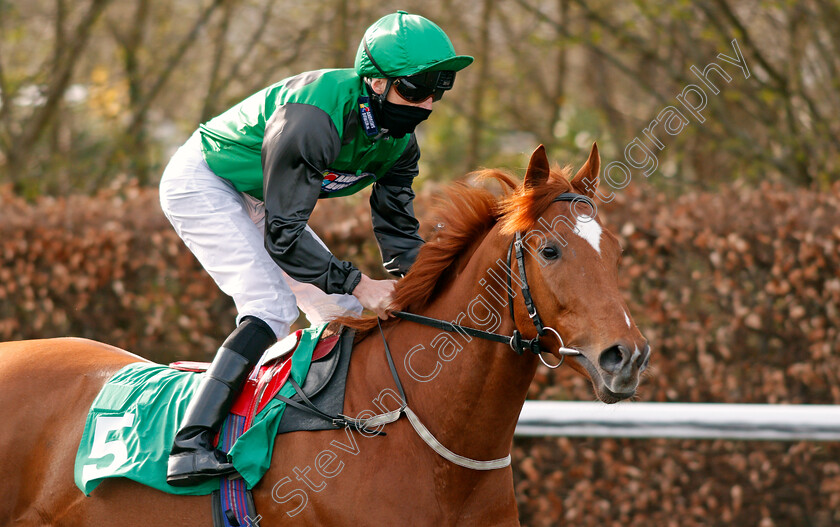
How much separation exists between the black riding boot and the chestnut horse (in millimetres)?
129

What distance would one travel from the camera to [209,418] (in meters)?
2.56

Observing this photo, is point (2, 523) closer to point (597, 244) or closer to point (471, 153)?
point (597, 244)

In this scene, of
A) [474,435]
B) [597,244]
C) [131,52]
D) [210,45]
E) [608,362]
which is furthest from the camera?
[210,45]

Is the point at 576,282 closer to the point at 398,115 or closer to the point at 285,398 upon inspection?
the point at 398,115

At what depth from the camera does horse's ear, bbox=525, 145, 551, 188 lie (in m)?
2.48

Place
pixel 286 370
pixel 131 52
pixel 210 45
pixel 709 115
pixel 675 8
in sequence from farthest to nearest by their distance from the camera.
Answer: pixel 210 45, pixel 131 52, pixel 709 115, pixel 675 8, pixel 286 370

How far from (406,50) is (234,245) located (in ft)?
2.93

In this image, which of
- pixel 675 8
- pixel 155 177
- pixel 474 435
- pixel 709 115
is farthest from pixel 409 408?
pixel 155 177

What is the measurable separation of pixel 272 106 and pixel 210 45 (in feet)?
27.8

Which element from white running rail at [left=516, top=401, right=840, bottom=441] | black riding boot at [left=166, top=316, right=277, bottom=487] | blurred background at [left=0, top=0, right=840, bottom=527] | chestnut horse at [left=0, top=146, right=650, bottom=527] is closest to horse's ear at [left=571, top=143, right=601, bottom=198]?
chestnut horse at [left=0, top=146, right=650, bottom=527]

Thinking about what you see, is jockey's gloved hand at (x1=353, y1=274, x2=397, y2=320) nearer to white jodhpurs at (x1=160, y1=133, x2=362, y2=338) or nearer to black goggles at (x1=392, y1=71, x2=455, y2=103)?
white jodhpurs at (x1=160, y1=133, x2=362, y2=338)

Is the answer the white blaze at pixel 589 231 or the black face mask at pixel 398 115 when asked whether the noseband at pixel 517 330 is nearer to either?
the white blaze at pixel 589 231

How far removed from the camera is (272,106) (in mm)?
2859

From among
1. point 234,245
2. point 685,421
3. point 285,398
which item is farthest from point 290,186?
point 685,421
